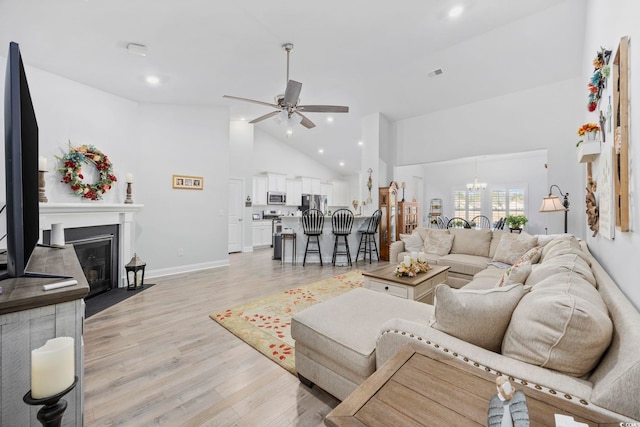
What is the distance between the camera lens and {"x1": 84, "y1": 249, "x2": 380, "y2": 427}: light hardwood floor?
1.59 metres

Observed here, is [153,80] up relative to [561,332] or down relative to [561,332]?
up

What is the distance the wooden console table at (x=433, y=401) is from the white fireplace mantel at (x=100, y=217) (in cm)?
357

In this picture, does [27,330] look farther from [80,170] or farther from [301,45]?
[301,45]

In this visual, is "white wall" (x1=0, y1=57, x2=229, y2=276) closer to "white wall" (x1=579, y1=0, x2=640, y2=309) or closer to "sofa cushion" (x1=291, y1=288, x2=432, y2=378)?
"sofa cushion" (x1=291, y1=288, x2=432, y2=378)

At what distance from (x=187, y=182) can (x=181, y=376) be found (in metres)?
3.79

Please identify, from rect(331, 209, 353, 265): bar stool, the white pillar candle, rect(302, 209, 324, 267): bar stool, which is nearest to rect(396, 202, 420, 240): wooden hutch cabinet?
rect(331, 209, 353, 265): bar stool

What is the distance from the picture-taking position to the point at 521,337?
1061mm

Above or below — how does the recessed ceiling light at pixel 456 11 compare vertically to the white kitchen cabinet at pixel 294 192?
above

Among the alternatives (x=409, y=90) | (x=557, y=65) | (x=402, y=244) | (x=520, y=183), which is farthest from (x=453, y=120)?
(x=520, y=183)

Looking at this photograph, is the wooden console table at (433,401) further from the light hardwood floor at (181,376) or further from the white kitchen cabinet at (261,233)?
the white kitchen cabinet at (261,233)

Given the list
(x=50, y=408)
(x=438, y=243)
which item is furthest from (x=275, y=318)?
(x=438, y=243)

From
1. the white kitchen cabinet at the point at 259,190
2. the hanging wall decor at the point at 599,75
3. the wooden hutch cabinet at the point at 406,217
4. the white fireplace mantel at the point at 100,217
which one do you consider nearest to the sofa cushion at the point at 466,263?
the hanging wall decor at the point at 599,75

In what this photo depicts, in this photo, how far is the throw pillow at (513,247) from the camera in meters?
3.73

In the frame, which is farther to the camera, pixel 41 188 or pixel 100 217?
pixel 100 217
